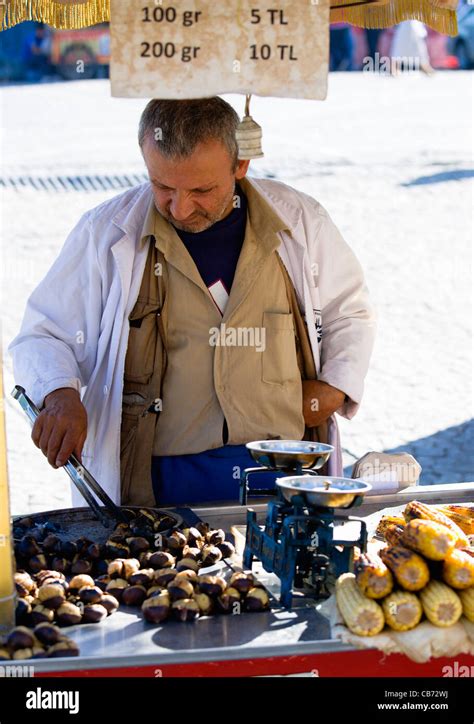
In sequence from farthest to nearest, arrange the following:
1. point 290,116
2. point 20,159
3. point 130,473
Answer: point 290,116 < point 20,159 < point 130,473

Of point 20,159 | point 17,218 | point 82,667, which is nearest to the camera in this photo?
point 82,667

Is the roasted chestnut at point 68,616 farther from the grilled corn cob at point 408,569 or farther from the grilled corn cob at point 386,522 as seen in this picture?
the grilled corn cob at point 386,522

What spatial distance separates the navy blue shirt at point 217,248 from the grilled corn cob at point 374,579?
4.72 feet

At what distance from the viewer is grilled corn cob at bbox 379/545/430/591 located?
2400 millimetres

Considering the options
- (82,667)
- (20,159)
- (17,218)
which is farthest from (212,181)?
(20,159)

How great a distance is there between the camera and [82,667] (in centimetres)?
223

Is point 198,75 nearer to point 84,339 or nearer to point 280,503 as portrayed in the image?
point 280,503

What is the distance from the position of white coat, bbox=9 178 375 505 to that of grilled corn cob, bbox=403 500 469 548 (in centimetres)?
94

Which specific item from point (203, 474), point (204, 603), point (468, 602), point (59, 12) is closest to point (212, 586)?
point (204, 603)

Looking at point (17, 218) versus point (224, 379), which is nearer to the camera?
point (224, 379)

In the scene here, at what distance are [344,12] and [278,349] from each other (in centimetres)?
109

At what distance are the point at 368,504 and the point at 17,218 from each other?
921 centimetres

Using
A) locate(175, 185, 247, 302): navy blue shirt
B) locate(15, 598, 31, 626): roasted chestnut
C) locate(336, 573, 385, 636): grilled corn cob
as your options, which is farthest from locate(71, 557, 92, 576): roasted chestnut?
locate(175, 185, 247, 302): navy blue shirt
